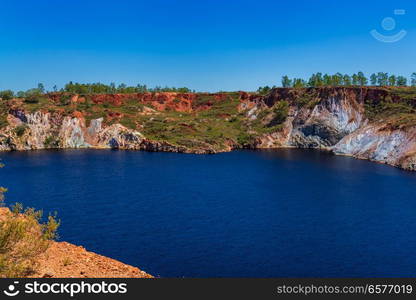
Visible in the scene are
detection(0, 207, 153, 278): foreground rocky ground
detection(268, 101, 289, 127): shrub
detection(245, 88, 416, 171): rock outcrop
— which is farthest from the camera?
detection(268, 101, 289, 127): shrub

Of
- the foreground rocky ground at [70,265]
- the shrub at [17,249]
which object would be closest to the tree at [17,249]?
the shrub at [17,249]

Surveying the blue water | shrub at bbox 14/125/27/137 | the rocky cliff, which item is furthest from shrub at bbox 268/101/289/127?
shrub at bbox 14/125/27/137

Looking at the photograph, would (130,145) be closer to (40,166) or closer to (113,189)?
(40,166)

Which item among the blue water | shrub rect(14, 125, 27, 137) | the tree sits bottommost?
the blue water

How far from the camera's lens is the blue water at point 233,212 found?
55000mm

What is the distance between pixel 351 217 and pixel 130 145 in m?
124

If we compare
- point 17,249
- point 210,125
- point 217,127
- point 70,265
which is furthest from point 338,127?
point 17,249

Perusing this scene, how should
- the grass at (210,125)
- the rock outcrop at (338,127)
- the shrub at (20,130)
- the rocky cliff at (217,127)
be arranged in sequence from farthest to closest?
the shrub at (20,130)
the rocky cliff at (217,127)
the grass at (210,125)
the rock outcrop at (338,127)

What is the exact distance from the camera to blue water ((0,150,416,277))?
180 feet

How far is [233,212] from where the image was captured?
79.1m

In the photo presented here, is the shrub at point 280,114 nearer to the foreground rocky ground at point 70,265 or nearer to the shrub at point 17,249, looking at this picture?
the foreground rocky ground at point 70,265

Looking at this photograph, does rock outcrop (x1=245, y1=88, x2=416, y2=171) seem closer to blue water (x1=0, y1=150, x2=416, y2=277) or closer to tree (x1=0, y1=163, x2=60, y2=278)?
blue water (x1=0, y1=150, x2=416, y2=277)

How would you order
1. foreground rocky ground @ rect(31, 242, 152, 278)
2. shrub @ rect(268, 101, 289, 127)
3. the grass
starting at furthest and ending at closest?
shrub @ rect(268, 101, 289, 127) < the grass < foreground rocky ground @ rect(31, 242, 152, 278)

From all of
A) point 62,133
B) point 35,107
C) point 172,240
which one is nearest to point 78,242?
point 172,240
